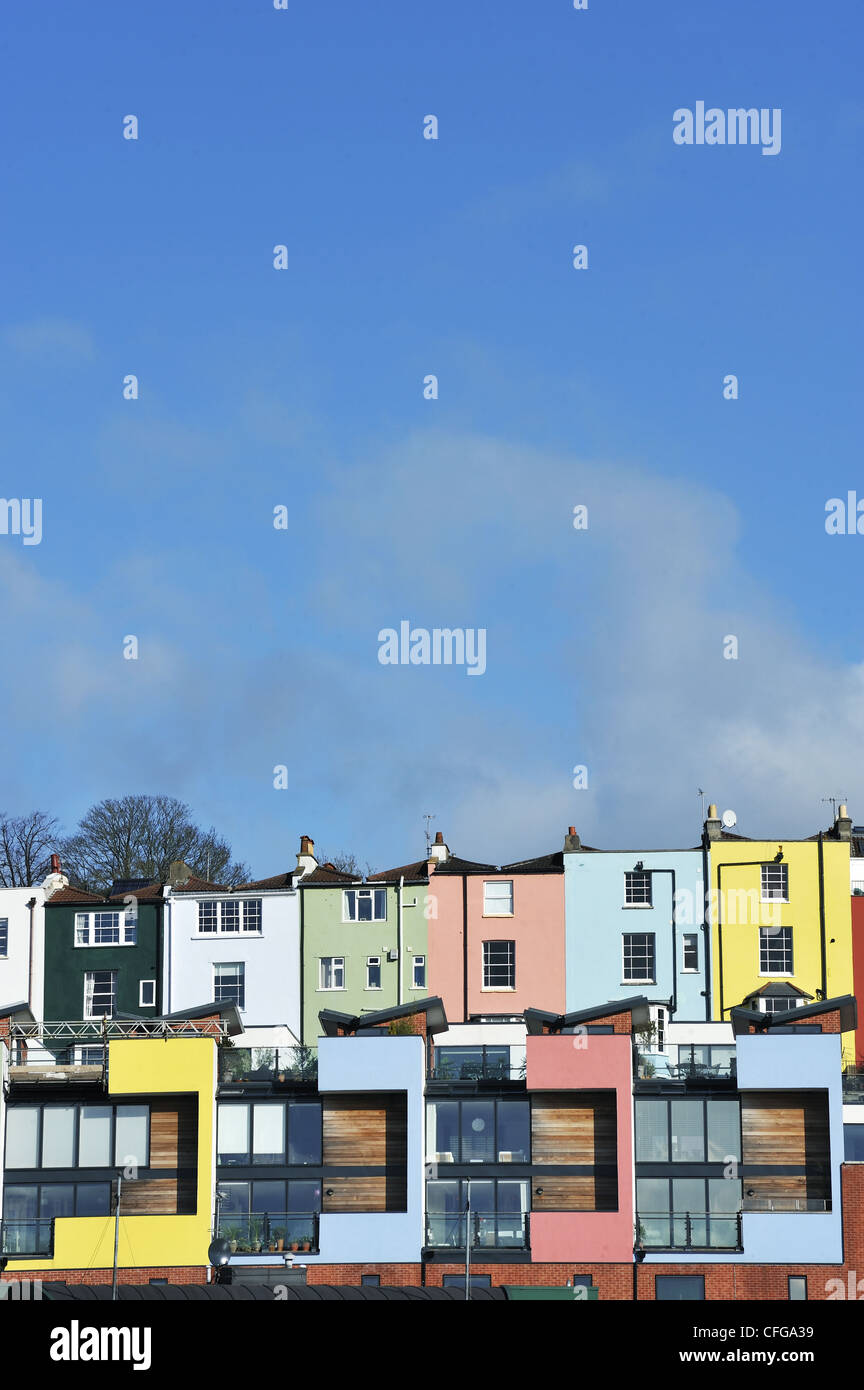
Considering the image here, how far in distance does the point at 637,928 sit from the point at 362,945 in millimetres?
11155

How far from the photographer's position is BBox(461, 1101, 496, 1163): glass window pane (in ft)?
192

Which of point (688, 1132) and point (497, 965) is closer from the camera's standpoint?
point (688, 1132)

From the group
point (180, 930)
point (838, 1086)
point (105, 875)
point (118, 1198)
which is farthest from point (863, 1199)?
point (105, 875)

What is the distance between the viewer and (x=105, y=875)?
98.7 meters

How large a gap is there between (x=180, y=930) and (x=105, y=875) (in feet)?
82.0

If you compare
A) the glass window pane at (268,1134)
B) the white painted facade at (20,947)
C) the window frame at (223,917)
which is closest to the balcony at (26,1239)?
the glass window pane at (268,1134)

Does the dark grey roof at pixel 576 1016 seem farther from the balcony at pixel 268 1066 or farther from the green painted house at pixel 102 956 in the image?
the green painted house at pixel 102 956

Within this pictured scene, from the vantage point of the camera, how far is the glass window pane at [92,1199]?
57.8 meters

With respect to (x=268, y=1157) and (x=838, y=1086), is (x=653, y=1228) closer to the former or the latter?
(x=838, y=1086)

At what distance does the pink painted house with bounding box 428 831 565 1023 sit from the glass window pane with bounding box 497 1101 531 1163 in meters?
12.6

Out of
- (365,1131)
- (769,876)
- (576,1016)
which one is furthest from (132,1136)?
(769,876)

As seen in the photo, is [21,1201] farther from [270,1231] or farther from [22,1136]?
[270,1231]

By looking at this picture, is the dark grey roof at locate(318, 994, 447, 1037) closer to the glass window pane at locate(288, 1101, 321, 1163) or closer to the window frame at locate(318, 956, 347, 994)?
the glass window pane at locate(288, 1101, 321, 1163)

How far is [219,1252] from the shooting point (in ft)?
178
